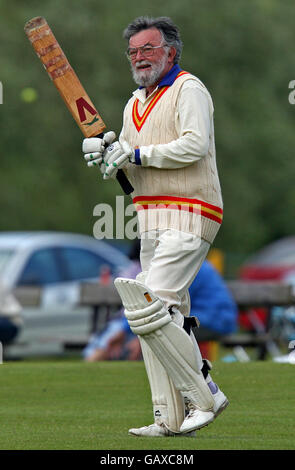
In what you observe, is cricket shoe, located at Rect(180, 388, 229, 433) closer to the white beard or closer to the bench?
the white beard

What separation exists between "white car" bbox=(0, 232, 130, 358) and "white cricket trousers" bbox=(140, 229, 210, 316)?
10.6 metres

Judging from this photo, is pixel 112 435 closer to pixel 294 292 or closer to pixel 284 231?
pixel 294 292

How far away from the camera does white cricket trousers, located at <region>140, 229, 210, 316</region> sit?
257 inches

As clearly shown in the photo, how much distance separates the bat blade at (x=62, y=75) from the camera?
7008 mm

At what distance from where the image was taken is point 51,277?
18484mm

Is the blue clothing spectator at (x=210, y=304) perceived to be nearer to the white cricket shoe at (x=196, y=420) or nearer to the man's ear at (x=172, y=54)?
the man's ear at (x=172, y=54)

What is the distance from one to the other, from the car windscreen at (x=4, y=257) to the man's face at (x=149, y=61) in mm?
11636

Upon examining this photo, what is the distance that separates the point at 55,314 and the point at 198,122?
11614 mm

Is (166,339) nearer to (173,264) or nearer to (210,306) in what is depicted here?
(173,264)

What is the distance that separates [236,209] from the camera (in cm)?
3123

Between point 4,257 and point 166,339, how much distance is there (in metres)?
12.2

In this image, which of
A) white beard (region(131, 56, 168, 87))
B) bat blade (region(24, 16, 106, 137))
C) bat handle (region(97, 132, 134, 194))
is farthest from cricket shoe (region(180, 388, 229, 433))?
white beard (region(131, 56, 168, 87))

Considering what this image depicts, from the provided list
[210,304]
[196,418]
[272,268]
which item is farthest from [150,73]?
[272,268]
